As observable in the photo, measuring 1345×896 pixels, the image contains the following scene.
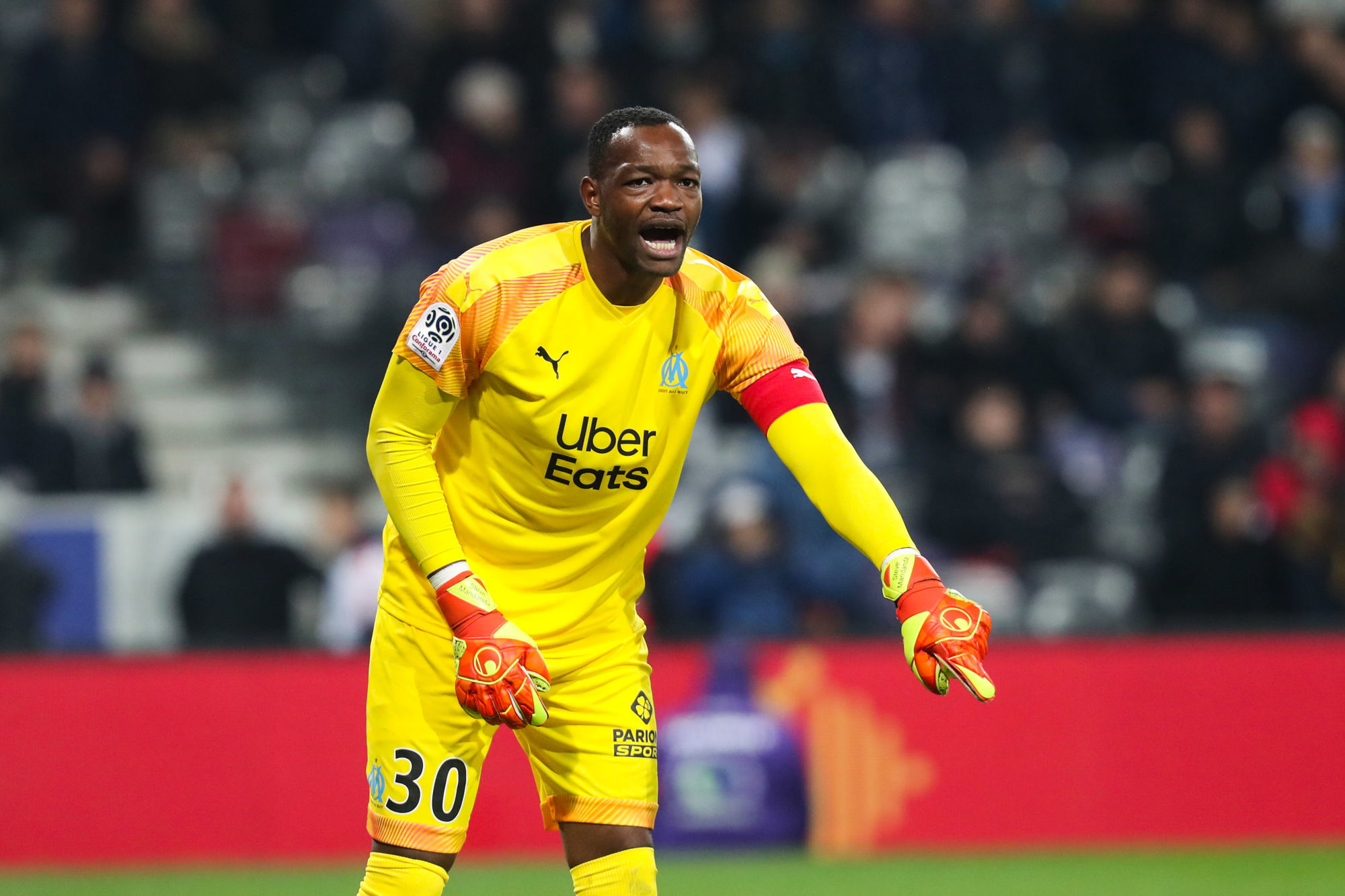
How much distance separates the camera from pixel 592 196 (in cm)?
448

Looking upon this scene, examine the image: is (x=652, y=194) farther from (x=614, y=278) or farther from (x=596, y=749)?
(x=596, y=749)

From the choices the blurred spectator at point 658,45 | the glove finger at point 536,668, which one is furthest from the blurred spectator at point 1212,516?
the glove finger at point 536,668

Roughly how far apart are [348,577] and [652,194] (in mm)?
5865

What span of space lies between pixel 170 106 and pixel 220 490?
10.1 feet

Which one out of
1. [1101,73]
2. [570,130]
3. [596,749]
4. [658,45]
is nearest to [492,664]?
[596,749]

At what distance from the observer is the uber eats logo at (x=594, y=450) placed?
14.9ft

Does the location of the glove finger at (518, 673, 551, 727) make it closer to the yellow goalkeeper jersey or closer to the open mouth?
the yellow goalkeeper jersey

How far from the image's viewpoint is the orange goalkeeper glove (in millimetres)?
4102

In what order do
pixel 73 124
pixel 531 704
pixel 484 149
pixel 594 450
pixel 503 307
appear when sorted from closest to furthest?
pixel 531 704, pixel 503 307, pixel 594 450, pixel 484 149, pixel 73 124

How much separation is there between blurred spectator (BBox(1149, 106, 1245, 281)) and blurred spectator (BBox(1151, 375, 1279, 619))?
2.02 metres

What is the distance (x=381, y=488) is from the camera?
4.58 meters

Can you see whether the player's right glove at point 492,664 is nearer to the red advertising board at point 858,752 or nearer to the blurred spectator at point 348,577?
the red advertising board at point 858,752

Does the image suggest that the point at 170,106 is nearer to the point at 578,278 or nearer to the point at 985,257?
the point at 985,257

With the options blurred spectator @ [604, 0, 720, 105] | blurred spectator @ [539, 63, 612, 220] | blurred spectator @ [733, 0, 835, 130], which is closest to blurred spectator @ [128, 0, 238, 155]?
blurred spectator @ [539, 63, 612, 220]
